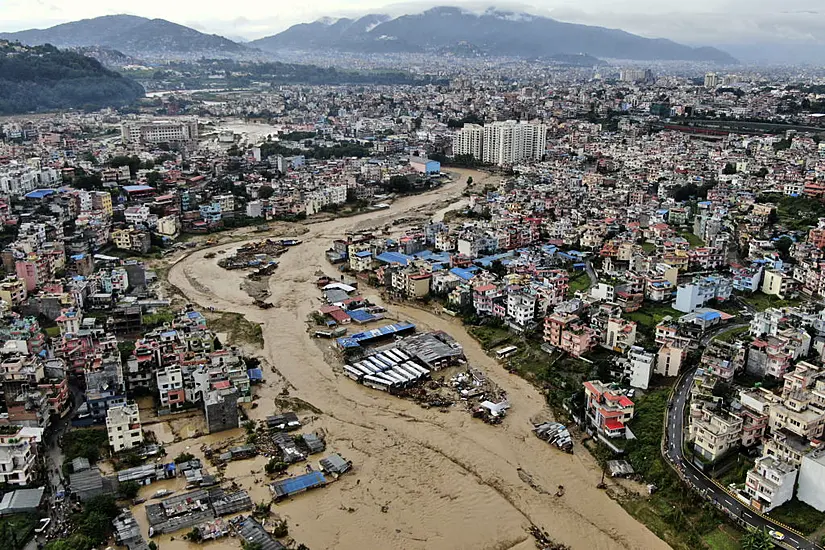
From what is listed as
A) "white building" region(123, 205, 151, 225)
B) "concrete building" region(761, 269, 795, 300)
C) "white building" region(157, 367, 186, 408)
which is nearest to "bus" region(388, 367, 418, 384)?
"white building" region(157, 367, 186, 408)

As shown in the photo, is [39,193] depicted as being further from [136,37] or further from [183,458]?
[136,37]

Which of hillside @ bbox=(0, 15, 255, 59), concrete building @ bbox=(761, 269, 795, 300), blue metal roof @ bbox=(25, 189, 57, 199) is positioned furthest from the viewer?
hillside @ bbox=(0, 15, 255, 59)

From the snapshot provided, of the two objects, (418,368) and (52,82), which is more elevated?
(52,82)

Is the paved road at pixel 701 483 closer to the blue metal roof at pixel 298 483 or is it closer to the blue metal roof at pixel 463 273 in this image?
the blue metal roof at pixel 298 483

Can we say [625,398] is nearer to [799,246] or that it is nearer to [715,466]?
[715,466]

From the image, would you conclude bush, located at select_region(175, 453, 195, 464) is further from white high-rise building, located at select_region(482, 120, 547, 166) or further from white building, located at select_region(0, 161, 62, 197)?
white high-rise building, located at select_region(482, 120, 547, 166)

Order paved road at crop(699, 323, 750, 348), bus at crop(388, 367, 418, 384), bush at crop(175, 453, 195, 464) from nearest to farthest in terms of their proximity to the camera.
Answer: bush at crop(175, 453, 195, 464) → bus at crop(388, 367, 418, 384) → paved road at crop(699, 323, 750, 348)

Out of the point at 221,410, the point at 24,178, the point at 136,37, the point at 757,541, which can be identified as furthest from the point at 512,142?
the point at 136,37
